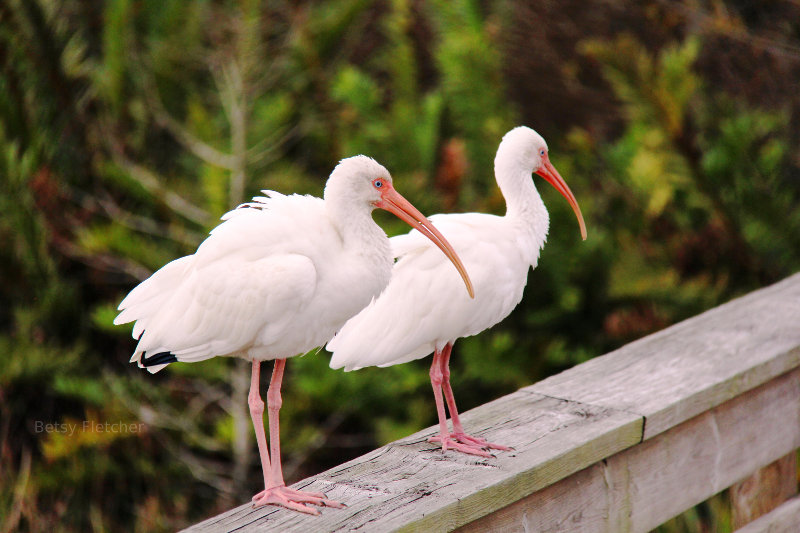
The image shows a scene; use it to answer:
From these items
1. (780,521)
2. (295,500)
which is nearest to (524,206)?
(780,521)

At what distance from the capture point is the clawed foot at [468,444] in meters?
2.38

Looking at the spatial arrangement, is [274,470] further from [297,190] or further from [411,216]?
[297,190]

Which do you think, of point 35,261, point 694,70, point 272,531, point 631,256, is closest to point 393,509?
point 272,531

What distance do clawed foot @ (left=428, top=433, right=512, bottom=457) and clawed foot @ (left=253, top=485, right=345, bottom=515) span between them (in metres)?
0.43

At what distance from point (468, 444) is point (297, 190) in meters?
4.86

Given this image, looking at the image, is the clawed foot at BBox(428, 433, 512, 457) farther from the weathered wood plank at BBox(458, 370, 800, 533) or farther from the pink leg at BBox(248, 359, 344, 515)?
the pink leg at BBox(248, 359, 344, 515)

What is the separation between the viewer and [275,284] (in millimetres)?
2422

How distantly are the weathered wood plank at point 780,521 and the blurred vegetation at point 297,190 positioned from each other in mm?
3485

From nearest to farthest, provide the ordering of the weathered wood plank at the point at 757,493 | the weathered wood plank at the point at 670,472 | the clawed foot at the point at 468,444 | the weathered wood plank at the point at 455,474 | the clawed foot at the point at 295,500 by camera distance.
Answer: the weathered wood plank at the point at 455,474
the clawed foot at the point at 295,500
the weathered wood plank at the point at 670,472
the clawed foot at the point at 468,444
the weathered wood plank at the point at 757,493

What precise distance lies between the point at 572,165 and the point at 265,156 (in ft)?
7.51

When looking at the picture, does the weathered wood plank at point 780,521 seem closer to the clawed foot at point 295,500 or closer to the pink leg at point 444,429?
the pink leg at point 444,429

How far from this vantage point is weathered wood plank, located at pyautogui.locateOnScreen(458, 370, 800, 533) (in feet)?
7.35

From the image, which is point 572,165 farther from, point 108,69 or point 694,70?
point 108,69

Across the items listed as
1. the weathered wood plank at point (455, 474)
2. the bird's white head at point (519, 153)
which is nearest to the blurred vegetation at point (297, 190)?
the bird's white head at point (519, 153)
